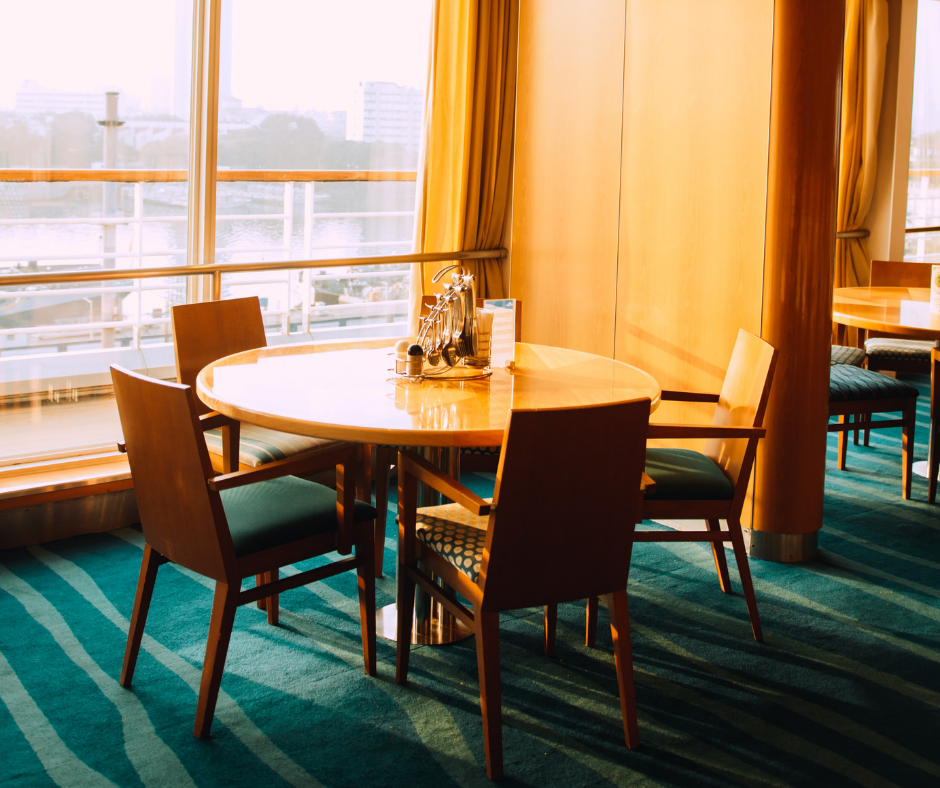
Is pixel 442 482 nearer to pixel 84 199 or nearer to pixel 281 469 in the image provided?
pixel 281 469

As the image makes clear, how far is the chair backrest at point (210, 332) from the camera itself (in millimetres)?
3135

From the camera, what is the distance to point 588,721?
7.72 ft

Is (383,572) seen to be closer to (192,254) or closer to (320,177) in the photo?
(192,254)

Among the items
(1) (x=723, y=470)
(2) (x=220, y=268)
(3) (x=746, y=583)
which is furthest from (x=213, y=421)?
(3) (x=746, y=583)

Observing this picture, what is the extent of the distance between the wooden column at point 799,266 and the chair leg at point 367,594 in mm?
1558

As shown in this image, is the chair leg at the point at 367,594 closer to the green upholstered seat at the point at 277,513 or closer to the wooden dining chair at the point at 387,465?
the green upholstered seat at the point at 277,513

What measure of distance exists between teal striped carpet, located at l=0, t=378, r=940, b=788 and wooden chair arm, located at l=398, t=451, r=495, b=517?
587 mm

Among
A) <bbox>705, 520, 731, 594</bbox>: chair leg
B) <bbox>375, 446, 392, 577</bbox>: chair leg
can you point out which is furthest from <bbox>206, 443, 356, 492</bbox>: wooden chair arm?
<bbox>705, 520, 731, 594</bbox>: chair leg

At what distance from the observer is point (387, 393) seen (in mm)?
2512

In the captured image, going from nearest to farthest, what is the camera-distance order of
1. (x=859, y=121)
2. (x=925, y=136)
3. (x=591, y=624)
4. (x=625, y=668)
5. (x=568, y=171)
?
(x=625, y=668), (x=591, y=624), (x=568, y=171), (x=859, y=121), (x=925, y=136)

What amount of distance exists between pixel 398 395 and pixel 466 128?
2.26 meters

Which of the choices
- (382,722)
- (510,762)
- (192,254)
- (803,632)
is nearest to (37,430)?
(192,254)

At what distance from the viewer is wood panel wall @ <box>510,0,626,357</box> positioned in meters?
3.92

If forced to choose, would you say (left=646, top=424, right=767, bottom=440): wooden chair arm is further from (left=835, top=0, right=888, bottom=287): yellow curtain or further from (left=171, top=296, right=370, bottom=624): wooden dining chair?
Answer: (left=835, top=0, right=888, bottom=287): yellow curtain
